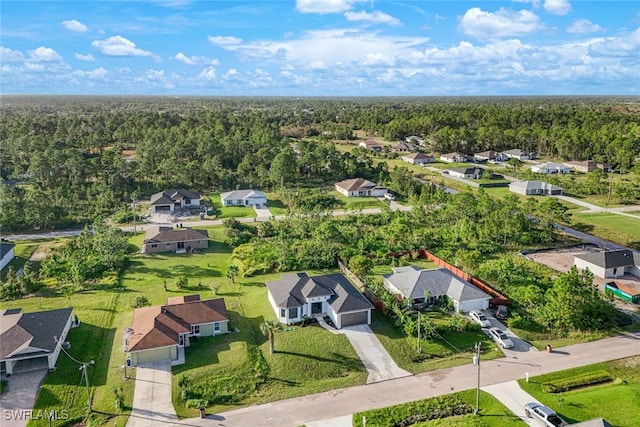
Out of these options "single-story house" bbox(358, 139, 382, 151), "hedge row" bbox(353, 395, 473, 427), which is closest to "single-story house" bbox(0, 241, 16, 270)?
"hedge row" bbox(353, 395, 473, 427)

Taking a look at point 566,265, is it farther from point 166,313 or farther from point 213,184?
point 213,184

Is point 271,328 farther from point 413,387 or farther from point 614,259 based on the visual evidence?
point 614,259

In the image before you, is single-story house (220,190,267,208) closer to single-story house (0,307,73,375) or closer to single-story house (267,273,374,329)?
single-story house (267,273,374,329)

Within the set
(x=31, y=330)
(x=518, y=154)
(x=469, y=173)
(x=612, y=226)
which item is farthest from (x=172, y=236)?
(x=518, y=154)

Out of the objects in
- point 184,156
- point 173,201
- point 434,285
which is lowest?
point 434,285

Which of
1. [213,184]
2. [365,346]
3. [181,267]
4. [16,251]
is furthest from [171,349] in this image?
[213,184]

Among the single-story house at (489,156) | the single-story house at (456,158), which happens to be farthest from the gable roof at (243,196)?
the single-story house at (489,156)
